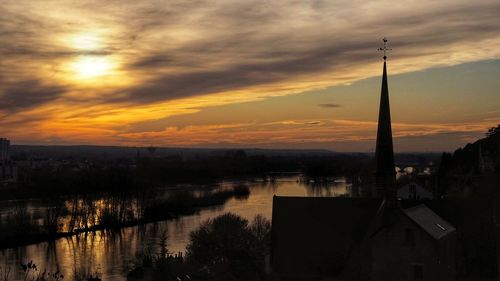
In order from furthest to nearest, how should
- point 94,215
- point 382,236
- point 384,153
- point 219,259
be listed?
1. point 94,215
2. point 219,259
3. point 384,153
4. point 382,236

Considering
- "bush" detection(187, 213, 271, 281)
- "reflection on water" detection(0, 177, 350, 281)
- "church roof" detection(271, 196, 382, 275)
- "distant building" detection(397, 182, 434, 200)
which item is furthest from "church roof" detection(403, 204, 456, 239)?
"distant building" detection(397, 182, 434, 200)

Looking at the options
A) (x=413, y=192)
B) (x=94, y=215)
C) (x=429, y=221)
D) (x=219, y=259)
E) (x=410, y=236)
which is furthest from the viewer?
(x=94, y=215)

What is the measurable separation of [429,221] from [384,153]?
3637 mm

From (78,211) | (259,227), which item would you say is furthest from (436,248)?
(78,211)

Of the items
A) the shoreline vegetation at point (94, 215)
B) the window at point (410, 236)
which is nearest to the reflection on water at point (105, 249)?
the shoreline vegetation at point (94, 215)

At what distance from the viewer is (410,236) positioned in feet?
72.8

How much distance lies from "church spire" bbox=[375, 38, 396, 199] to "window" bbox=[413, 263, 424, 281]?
2.69m

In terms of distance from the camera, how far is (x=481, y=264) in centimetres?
2639

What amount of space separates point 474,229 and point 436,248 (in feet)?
20.7

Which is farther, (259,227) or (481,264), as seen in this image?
(259,227)

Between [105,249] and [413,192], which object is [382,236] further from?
[105,249]

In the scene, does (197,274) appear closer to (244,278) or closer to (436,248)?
(244,278)

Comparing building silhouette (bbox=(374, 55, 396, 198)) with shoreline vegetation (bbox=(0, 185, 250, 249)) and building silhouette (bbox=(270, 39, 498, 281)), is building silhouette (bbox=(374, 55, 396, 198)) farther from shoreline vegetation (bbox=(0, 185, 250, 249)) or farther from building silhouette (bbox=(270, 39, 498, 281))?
shoreline vegetation (bbox=(0, 185, 250, 249))

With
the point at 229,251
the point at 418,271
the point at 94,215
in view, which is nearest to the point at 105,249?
the point at 229,251
